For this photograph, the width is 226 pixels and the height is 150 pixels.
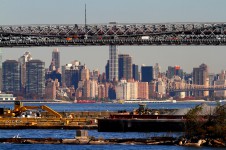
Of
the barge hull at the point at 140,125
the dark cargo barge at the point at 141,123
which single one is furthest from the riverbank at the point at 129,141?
the dark cargo barge at the point at 141,123

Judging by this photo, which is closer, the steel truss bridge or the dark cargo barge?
the dark cargo barge

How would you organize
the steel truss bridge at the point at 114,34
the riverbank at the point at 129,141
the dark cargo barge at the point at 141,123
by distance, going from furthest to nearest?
the steel truss bridge at the point at 114,34 → the dark cargo barge at the point at 141,123 → the riverbank at the point at 129,141

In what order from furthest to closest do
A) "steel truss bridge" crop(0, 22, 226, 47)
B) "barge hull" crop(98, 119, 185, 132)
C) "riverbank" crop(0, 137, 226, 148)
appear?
"steel truss bridge" crop(0, 22, 226, 47), "barge hull" crop(98, 119, 185, 132), "riverbank" crop(0, 137, 226, 148)

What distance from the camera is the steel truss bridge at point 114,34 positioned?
120625 millimetres

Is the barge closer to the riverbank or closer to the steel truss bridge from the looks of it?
the riverbank

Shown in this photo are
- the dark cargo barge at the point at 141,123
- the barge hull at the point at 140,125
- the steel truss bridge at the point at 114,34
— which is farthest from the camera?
the steel truss bridge at the point at 114,34

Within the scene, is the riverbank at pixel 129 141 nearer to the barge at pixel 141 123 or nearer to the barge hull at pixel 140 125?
the barge hull at pixel 140 125

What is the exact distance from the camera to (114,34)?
127 m

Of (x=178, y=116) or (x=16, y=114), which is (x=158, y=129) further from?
(x=16, y=114)

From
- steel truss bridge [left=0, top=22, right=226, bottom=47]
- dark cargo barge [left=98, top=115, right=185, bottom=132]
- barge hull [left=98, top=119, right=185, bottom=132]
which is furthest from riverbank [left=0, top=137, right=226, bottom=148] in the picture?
steel truss bridge [left=0, top=22, right=226, bottom=47]

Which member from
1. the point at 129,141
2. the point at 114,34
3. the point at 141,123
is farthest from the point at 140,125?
the point at 114,34

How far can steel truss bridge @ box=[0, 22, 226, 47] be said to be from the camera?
121 m

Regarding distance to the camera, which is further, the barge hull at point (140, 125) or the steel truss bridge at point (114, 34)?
the steel truss bridge at point (114, 34)

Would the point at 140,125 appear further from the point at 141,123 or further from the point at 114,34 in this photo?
the point at 114,34
